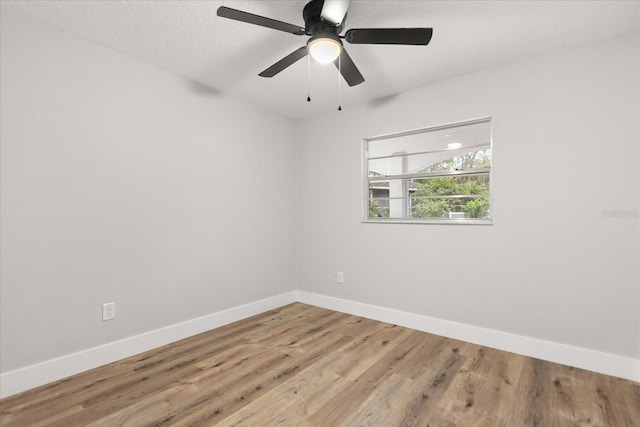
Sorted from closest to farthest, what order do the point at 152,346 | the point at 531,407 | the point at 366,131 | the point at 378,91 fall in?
the point at 531,407
the point at 152,346
the point at 378,91
the point at 366,131

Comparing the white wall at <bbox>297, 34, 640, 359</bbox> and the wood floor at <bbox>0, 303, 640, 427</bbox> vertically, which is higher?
the white wall at <bbox>297, 34, 640, 359</bbox>

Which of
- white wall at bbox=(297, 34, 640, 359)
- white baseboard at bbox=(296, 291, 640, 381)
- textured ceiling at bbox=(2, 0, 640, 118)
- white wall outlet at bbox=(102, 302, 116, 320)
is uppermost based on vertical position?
textured ceiling at bbox=(2, 0, 640, 118)

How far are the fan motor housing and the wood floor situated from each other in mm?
2195

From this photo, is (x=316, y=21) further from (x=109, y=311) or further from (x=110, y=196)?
(x=109, y=311)

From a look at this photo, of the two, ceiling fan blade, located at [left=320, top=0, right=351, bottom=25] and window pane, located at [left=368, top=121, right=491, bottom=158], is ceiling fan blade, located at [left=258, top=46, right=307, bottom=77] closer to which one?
ceiling fan blade, located at [left=320, top=0, right=351, bottom=25]

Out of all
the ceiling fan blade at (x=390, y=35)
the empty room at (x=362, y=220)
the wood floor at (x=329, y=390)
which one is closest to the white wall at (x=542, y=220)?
the empty room at (x=362, y=220)

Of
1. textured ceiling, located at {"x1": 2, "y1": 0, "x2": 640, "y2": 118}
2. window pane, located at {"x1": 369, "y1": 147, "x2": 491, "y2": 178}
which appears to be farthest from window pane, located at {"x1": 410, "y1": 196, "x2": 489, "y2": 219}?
textured ceiling, located at {"x1": 2, "y1": 0, "x2": 640, "y2": 118}

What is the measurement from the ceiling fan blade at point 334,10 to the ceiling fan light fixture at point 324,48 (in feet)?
0.33

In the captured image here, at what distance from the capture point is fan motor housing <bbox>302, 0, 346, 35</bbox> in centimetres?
179

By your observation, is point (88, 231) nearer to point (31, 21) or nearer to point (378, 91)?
point (31, 21)

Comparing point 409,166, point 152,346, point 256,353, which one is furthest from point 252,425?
point 409,166

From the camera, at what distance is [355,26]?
6.76 ft

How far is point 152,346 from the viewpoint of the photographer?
257cm

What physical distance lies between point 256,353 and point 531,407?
73.6 inches
